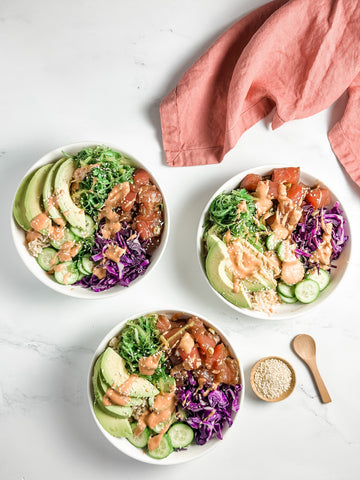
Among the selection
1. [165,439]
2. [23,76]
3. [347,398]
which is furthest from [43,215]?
[347,398]

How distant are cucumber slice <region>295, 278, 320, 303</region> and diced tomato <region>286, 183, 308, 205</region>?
61 centimetres

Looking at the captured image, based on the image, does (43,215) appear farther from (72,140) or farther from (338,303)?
(338,303)

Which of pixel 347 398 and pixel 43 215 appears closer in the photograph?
pixel 43 215

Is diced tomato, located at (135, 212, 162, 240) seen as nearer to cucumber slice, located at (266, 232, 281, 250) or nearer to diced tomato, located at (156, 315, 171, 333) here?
diced tomato, located at (156, 315, 171, 333)

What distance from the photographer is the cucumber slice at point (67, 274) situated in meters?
3.82

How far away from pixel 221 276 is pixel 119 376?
39.5 inches

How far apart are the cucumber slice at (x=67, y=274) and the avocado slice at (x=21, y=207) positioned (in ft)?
1.25

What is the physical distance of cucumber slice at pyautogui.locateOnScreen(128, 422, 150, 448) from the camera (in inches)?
149

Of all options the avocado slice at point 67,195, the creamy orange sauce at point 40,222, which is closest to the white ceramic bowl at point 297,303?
the avocado slice at point 67,195

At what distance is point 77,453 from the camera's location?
164 inches

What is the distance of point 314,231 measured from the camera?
3996mm

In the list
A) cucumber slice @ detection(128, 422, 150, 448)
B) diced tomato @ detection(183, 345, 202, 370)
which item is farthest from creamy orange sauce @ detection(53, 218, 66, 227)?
cucumber slice @ detection(128, 422, 150, 448)

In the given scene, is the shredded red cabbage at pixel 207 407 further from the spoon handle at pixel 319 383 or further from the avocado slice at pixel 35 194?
the avocado slice at pixel 35 194

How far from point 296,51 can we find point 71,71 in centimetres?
175
